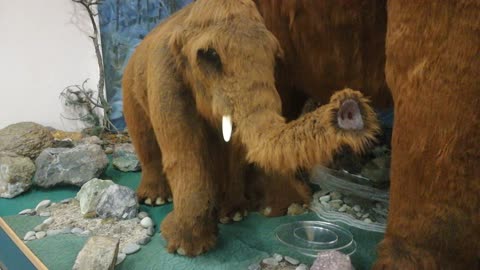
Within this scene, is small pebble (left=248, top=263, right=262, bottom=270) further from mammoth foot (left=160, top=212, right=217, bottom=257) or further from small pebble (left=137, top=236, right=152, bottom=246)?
small pebble (left=137, top=236, right=152, bottom=246)

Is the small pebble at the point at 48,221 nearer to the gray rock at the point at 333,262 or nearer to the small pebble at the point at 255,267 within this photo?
the small pebble at the point at 255,267

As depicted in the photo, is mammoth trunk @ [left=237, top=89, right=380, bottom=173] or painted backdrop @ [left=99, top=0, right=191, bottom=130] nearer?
mammoth trunk @ [left=237, top=89, right=380, bottom=173]

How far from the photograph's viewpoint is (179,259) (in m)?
1.21

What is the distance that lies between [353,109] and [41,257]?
0.91 m

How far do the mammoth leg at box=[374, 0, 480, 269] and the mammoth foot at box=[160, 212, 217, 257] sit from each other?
49 cm

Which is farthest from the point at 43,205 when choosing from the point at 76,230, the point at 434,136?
the point at 434,136

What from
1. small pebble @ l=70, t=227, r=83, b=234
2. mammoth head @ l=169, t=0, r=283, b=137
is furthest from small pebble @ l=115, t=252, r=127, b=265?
mammoth head @ l=169, t=0, r=283, b=137

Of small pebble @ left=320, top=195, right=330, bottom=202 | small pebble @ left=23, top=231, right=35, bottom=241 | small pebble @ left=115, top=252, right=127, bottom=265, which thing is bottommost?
small pebble @ left=320, top=195, right=330, bottom=202

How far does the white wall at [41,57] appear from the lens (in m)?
2.33

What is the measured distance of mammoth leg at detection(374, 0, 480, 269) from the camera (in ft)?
2.53

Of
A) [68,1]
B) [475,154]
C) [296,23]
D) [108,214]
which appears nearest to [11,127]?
[68,1]

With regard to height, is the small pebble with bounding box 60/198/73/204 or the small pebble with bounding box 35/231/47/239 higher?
the small pebble with bounding box 35/231/47/239

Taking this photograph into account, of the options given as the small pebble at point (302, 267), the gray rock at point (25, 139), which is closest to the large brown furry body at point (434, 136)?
the small pebble at point (302, 267)

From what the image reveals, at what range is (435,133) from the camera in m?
0.81
